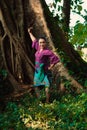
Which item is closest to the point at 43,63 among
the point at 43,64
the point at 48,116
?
the point at 43,64

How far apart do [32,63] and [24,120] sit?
81.5 inches

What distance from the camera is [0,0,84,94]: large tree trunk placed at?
8.80 meters

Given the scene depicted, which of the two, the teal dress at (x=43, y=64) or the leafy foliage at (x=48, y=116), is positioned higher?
the teal dress at (x=43, y=64)

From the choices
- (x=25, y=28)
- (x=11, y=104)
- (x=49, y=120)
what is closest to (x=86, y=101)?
(x=49, y=120)

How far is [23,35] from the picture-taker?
8961mm

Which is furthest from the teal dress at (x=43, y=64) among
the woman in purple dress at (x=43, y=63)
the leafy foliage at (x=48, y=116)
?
the leafy foliage at (x=48, y=116)

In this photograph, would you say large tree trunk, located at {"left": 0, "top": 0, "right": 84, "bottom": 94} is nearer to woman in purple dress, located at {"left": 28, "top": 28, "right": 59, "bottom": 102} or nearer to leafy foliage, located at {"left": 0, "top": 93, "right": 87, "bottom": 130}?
woman in purple dress, located at {"left": 28, "top": 28, "right": 59, "bottom": 102}

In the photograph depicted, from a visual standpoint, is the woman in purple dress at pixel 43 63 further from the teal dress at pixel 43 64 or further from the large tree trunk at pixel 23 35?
the large tree trunk at pixel 23 35

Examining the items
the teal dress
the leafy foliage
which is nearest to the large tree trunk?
the teal dress

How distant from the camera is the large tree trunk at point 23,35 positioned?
880 centimetres

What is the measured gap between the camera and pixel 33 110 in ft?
23.9

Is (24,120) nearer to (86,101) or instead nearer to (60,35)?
(86,101)

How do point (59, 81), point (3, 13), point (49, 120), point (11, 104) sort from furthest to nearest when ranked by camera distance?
point (3, 13) → point (59, 81) → point (11, 104) → point (49, 120)

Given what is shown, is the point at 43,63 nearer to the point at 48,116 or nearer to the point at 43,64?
the point at 43,64
